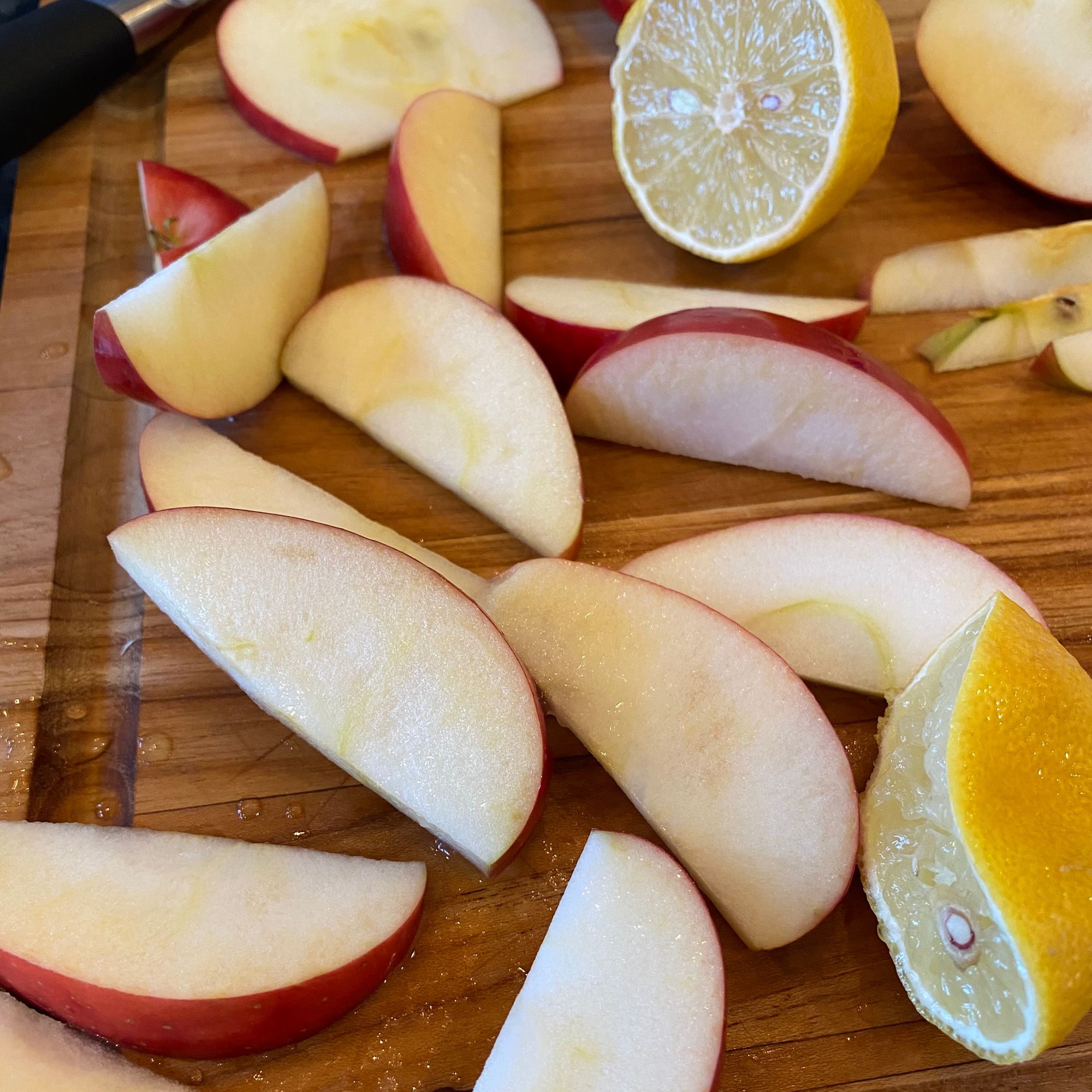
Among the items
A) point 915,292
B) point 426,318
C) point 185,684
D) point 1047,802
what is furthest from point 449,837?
point 915,292

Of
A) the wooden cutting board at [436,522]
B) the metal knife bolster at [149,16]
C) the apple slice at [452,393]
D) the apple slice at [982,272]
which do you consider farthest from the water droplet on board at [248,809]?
the metal knife bolster at [149,16]

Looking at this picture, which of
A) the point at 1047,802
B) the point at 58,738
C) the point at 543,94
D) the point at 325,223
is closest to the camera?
the point at 1047,802

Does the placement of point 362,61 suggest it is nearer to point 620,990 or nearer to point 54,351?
point 54,351

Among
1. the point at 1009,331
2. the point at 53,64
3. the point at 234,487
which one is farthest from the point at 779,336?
the point at 53,64

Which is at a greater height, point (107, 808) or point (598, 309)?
point (598, 309)

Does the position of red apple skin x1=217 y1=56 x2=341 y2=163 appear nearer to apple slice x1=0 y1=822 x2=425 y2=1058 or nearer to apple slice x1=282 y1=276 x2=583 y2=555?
apple slice x1=282 y1=276 x2=583 y2=555

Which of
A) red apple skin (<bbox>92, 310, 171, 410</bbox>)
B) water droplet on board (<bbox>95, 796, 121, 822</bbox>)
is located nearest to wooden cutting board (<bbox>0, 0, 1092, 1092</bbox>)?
water droplet on board (<bbox>95, 796, 121, 822</bbox>)

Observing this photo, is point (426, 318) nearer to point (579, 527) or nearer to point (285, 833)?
point (579, 527)
